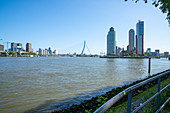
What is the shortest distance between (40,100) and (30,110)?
167 centimetres

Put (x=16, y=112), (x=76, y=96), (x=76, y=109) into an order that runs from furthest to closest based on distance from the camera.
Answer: (x=76, y=96) < (x=16, y=112) < (x=76, y=109)

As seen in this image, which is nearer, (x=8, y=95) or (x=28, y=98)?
(x=28, y=98)

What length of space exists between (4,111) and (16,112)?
750 mm

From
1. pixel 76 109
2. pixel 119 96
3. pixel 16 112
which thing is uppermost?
pixel 119 96

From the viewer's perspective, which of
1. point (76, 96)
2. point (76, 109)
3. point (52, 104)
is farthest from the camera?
point (76, 96)

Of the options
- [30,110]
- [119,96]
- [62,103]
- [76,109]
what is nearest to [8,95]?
[30,110]

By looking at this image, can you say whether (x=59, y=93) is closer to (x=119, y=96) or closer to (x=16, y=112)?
(x=16, y=112)

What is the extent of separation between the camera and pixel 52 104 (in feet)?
28.9

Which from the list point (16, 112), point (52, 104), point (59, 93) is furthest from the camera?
point (59, 93)

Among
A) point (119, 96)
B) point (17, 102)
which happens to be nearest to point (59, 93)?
point (17, 102)

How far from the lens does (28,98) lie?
994cm

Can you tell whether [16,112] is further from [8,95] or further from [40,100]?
[8,95]

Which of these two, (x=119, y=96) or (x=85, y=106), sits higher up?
(x=119, y=96)

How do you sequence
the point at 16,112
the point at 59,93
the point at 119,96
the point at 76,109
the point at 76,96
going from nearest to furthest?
the point at 119,96 < the point at 76,109 < the point at 16,112 < the point at 76,96 < the point at 59,93
